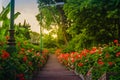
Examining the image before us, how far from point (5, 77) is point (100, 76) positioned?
10.7 ft

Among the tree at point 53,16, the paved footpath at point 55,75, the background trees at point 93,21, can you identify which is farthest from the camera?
the tree at point 53,16

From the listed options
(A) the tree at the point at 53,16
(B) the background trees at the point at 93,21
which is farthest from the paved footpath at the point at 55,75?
(A) the tree at the point at 53,16

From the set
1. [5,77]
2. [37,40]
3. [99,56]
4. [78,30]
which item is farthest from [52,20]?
[5,77]

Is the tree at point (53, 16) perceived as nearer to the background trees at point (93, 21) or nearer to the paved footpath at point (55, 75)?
the background trees at point (93, 21)

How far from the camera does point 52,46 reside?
3105 inches

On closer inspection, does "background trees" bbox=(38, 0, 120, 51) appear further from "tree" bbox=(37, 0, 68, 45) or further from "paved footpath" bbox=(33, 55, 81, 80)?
"tree" bbox=(37, 0, 68, 45)

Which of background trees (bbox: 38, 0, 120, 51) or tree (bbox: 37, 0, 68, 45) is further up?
tree (bbox: 37, 0, 68, 45)

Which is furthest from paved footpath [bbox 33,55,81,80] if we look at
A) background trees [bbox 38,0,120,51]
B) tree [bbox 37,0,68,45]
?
tree [bbox 37,0,68,45]

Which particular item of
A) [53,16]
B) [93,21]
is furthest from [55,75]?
[53,16]

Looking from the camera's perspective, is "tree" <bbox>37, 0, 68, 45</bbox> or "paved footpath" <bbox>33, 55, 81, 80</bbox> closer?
"paved footpath" <bbox>33, 55, 81, 80</bbox>

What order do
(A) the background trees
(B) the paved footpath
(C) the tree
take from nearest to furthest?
(B) the paved footpath, (A) the background trees, (C) the tree

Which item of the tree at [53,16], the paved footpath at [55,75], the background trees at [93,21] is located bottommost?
the paved footpath at [55,75]

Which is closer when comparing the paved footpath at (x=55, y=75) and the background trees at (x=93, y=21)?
the paved footpath at (x=55, y=75)

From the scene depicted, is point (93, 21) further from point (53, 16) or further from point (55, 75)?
point (53, 16)
